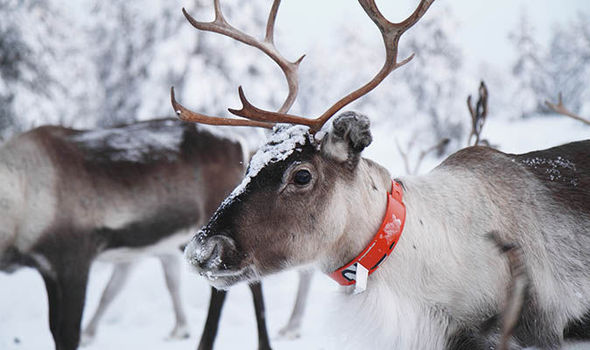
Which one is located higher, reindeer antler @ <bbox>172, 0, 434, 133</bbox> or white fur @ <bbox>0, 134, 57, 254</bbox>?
reindeer antler @ <bbox>172, 0, 434, 133</bbox>

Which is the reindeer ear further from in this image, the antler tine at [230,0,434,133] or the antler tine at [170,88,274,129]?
the antler tine at [170,88,274,129]

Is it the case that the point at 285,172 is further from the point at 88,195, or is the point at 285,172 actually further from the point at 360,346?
the point at 88,195

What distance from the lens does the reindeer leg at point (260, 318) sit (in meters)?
3.55

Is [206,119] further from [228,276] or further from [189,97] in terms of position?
[189,97]

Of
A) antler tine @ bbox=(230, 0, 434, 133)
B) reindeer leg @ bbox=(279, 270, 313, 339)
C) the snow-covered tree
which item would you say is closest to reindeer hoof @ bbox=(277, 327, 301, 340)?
reindeer leg @ bbox=(279, 270, 313, 339)

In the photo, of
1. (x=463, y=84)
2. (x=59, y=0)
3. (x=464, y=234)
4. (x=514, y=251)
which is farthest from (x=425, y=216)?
(x=463, y=84)

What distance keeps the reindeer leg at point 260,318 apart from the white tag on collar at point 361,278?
195cm

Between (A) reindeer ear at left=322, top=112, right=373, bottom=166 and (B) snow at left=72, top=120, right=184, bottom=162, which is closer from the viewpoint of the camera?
(A) reindeer ear at left=322, top=112, right=373, bottom=166

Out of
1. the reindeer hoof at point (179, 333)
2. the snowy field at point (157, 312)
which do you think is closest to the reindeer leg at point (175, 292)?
the reindeer hoof at point (179, 333)

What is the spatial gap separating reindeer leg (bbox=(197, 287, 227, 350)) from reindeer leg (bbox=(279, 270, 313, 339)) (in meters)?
0.92

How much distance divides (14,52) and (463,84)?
15.1m

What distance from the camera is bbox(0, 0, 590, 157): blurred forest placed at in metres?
11.5

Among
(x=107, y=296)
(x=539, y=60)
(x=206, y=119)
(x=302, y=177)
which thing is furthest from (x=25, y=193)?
(x=539, y=60)

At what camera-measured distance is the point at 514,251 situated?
108 centimetres
